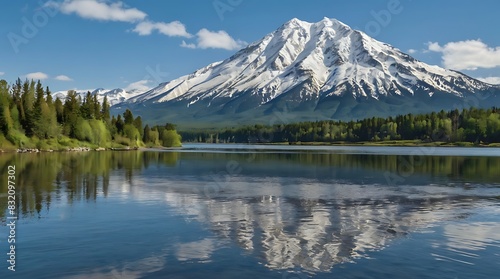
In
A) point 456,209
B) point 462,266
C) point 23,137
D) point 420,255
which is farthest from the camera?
point 23,137

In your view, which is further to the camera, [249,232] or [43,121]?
[43,121]

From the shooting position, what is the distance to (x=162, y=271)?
2206cm

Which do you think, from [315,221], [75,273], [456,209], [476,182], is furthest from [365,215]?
[476,182]

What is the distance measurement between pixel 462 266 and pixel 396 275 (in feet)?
13.4

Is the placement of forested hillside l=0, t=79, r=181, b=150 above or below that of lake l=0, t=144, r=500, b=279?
above

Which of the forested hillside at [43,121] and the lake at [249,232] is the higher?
the forested hillside at [43,121]

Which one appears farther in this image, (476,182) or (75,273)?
(476,182)

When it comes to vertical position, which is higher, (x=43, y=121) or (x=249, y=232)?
(x=43, y=121)

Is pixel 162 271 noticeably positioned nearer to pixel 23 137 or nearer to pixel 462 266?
pixel 462 266

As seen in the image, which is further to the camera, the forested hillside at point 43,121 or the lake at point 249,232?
the forested hillside at point 43,121

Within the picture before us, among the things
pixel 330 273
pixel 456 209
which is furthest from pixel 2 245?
pixel 456 209

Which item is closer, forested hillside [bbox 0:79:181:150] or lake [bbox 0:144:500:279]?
lake [bbox 0:144:500:279]

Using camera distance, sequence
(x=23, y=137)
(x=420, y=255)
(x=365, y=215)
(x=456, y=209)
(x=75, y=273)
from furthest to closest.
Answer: (x=23, y=137) < (x=456, y=209) < (x=365, y=215) < (x=420, y=255) < (x=75, y=273)

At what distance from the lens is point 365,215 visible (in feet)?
125
